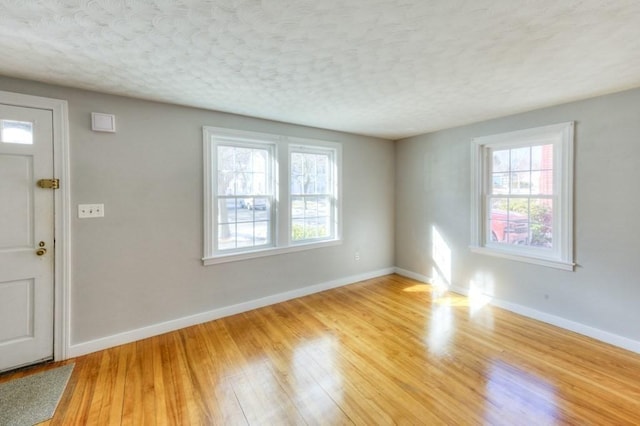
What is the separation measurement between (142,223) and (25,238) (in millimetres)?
815

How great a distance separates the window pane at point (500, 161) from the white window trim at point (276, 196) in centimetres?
206

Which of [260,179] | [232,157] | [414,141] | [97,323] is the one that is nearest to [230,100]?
[232,157]

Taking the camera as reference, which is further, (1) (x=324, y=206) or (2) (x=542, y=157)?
(1) (x=324, y=206)

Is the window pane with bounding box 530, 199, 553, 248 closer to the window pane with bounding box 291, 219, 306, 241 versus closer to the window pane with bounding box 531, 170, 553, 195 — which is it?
the window pane with bounding box 531, 170, 553, 195

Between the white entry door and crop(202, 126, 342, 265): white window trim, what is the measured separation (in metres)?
1.26

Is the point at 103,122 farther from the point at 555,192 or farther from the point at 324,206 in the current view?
the point at 555,192

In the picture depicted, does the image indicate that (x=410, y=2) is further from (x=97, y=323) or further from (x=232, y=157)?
(x=97, y=323)

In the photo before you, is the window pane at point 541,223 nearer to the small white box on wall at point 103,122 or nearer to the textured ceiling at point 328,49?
the textured ceiling at point 328,49

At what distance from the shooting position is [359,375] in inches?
85.7

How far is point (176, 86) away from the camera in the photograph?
2.42 m

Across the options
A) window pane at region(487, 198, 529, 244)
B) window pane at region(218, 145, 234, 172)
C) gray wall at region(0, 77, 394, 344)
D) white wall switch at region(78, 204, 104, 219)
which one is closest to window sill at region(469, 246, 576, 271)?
window pane at region(487, 198, 529, 244)

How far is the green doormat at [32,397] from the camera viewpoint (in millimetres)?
1770

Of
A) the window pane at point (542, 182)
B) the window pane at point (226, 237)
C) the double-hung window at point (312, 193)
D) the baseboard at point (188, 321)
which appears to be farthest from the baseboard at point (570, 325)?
the window pane at point (226, 237)

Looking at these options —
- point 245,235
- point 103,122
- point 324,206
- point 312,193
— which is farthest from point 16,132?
point 324,206
